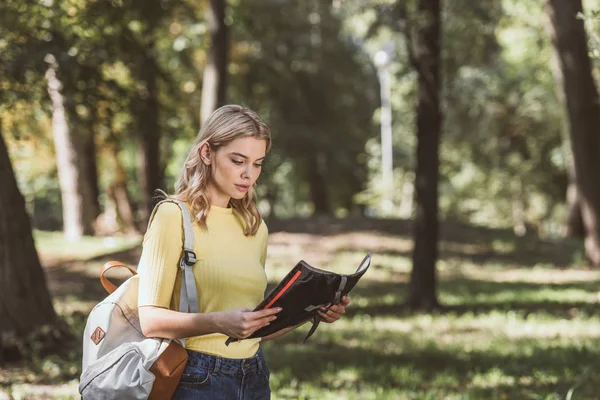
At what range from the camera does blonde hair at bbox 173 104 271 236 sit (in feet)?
9.93

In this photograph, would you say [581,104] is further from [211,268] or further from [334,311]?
[211,268]

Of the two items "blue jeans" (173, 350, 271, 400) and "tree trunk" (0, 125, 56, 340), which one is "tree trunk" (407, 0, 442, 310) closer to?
"tree trunk" (0, 125, 56, 340)

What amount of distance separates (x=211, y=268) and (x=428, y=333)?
7.80m

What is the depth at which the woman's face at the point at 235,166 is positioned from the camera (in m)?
3.06

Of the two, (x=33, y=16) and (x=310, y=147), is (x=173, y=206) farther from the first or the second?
(x=310, y=147)

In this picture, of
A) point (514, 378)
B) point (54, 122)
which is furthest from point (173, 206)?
point (54, 122)

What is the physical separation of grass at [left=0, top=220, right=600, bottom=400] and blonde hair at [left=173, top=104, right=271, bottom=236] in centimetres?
380

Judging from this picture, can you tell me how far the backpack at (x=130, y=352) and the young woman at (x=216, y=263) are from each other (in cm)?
5

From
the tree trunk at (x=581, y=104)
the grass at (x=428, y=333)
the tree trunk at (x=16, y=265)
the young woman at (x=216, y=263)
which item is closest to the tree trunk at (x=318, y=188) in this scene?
the grass at (x=428, y=333)

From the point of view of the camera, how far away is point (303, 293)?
2.94 m

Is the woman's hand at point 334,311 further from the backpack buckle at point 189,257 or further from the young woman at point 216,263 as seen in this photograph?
the backpack buckle at point 189,257

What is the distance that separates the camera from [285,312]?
295 cm

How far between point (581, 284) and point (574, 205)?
29.7 ft

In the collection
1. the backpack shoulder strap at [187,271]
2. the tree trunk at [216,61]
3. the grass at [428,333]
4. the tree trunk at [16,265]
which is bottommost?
the grass at [428,333]
